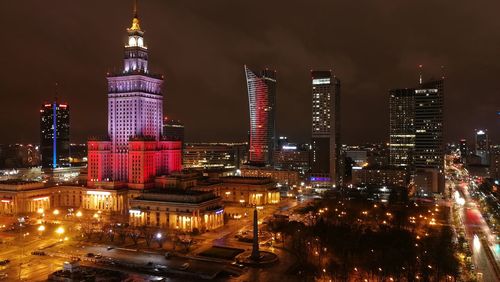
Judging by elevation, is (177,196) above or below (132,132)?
below

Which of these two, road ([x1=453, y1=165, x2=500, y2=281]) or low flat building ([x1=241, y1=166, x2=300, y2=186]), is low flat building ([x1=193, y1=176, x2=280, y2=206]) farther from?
road ([x1=453, y1=165, x2=500, y2=281])

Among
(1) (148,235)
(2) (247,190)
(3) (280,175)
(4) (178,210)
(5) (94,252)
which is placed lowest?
(5) (94,252)


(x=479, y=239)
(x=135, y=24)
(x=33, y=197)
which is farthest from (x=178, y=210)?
(x=479, y=239)

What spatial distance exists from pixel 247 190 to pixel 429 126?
90486 mm

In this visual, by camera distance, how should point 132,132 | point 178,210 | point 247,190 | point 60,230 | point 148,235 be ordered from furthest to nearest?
point 247,190
point 132,132
point 178,210
point 60,230
point 148,235

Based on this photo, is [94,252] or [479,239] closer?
[94,252]

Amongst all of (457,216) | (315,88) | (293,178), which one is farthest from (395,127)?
Answer: (457,216)

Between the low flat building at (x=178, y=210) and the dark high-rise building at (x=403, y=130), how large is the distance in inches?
4854

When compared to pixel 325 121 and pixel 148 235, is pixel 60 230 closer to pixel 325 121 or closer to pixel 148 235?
pixel 148 235

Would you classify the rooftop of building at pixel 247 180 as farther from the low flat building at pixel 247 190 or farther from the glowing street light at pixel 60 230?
the glowing street light at pixel 60 230

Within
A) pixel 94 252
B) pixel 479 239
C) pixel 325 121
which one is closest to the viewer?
pixel 94 252

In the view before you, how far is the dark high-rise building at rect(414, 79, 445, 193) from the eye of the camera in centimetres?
17112

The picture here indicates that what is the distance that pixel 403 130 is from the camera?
642 ft

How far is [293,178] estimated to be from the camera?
533ft
